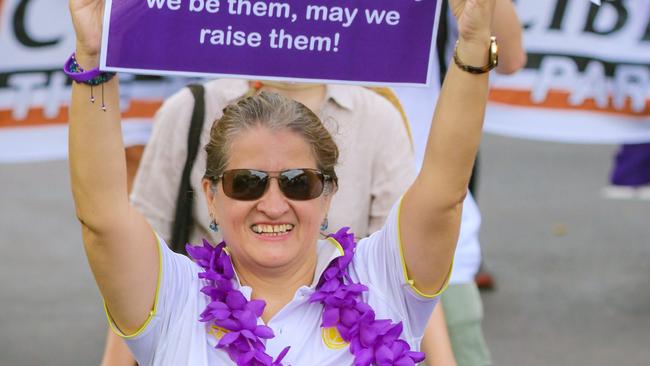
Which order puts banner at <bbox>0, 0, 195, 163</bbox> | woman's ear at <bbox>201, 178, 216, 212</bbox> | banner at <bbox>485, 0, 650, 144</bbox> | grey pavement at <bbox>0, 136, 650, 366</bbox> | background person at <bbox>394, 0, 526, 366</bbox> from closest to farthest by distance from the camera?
1. woman's ear at <bbox>201, 178, 216, 212</bbox>
2. background person at <bbox>394, 0, 526, 366</bbox>
3. banner at <bbox>0, 0, 195, 163</bbox>
4. banner at <bbox>485, 0, 650, 144</bbox>
5. grey pavement at <bbox>0, 136, 650, 366</bbox>

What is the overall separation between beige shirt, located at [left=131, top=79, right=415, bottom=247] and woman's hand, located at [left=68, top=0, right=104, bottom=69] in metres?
1.03

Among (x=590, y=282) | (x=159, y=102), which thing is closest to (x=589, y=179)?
(x=590, y=282)

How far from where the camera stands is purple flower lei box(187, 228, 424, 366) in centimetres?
269

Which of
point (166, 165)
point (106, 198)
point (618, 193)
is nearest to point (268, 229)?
point (106, 198)

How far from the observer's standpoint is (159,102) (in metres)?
5.20

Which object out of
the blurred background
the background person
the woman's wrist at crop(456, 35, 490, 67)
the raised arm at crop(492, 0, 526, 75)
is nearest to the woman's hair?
the woman's wrist at crop(456, 35, 490, 67)

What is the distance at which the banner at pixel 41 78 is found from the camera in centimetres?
517

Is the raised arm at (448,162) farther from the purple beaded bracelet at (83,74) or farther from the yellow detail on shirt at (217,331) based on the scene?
the purple beaded bracelet at (83,74)

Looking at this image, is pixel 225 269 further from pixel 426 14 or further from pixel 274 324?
pixel 426 14

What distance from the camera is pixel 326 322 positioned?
9.02 feet

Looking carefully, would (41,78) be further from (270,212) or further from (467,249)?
(270,212)

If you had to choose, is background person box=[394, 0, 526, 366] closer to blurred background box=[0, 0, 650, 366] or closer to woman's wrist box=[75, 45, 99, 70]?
blurred background box=[0, 0, 650, 366]

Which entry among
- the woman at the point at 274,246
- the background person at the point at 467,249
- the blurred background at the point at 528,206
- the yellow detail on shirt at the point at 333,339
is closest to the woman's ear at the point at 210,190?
the woman at the point at 274,246

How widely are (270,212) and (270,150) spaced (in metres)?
0.15
